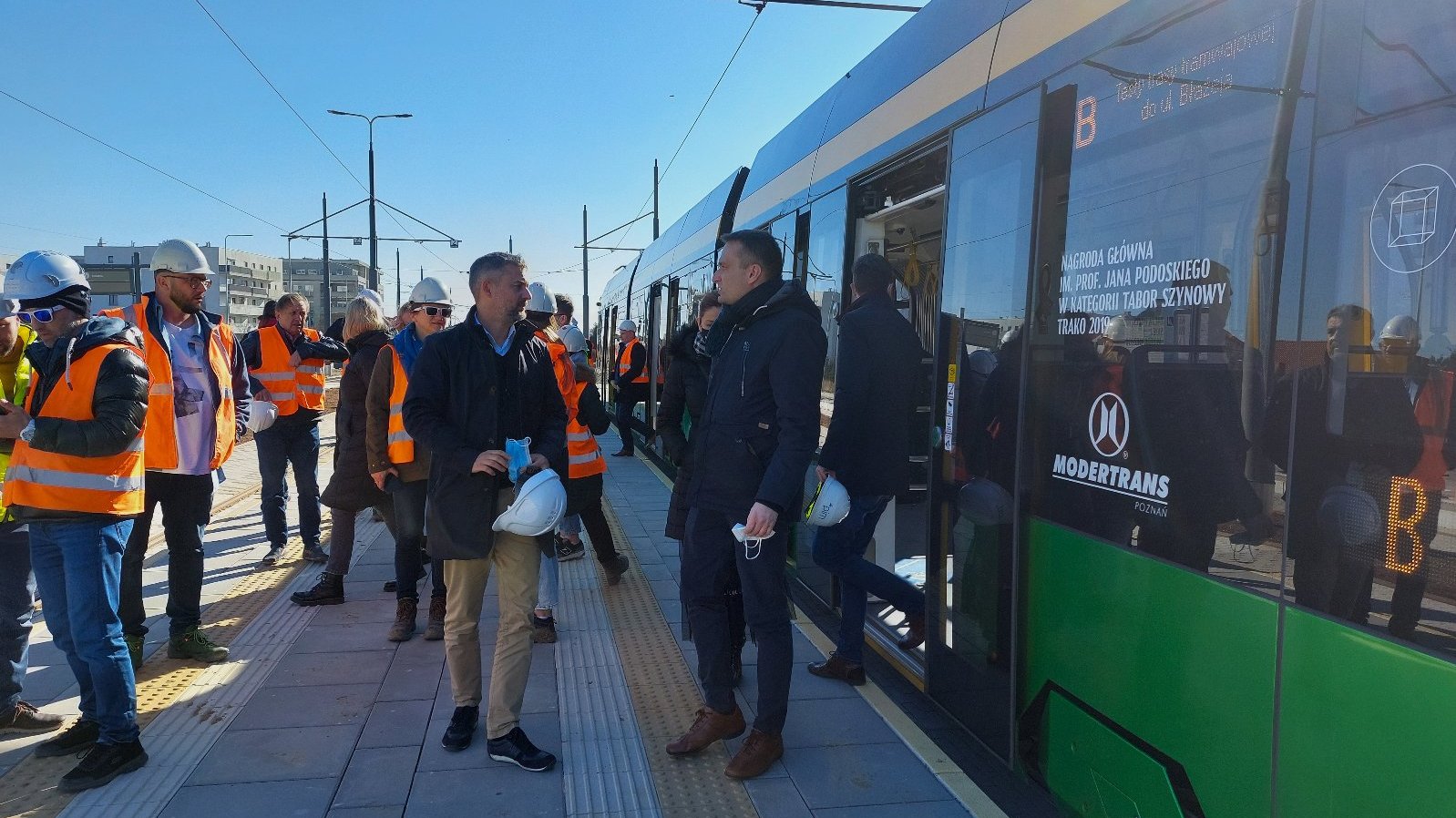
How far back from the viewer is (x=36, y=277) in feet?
11.2

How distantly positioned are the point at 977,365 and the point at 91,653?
3269mm

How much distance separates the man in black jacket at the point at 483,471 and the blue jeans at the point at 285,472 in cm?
341

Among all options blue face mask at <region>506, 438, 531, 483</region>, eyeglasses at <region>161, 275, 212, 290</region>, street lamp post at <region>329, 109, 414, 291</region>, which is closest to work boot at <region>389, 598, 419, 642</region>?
eyeglasses at <region>161, 275, 212, 290</region>

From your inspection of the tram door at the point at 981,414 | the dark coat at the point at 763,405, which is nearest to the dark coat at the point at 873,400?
the tram door at the point at 981,414

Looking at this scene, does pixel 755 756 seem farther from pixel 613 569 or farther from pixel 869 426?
pixel 613 569

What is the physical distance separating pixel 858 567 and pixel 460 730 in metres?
1.79

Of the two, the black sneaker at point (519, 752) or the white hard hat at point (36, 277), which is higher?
the white hard hat at point (36, 277)

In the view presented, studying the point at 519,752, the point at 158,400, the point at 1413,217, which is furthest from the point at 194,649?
the point at 1413,217

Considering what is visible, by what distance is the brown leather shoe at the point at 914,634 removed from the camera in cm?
453

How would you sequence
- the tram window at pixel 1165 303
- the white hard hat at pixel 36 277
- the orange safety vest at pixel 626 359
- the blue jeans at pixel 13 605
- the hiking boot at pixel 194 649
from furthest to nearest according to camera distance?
the orange safety vest at pixel 626 359 → the hiking boot at pixel 194 649 → the blue jeans at pixel 13 605 → the white hard hat at pixel 36 277 → the tram window at pixel 1165 303

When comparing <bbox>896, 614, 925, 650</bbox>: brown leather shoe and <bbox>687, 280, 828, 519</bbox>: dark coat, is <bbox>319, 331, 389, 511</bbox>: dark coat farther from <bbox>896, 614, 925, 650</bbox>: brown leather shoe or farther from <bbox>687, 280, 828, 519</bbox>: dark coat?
<bbox>896, 614, 925, 650</bbox>: brown leather shoe

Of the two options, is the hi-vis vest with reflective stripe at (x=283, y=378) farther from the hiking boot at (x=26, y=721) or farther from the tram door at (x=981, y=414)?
the tram door at (x=981, y=414)

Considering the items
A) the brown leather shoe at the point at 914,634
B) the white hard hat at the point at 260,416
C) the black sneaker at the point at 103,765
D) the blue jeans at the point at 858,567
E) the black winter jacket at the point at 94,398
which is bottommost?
the black sneaker at the point at 103,765

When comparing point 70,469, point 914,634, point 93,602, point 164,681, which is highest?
point 70,469
